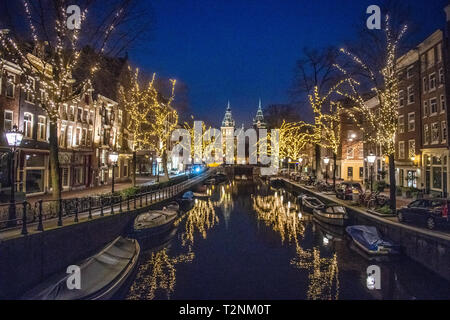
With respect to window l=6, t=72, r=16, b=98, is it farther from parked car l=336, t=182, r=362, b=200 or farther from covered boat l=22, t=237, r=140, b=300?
parked car l=336, t=182, r=362, b=200

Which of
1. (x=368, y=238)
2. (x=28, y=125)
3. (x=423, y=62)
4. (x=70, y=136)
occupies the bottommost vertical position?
(x=368, y=238)

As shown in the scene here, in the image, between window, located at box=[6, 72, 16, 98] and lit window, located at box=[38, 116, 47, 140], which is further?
lit window, located at box=[38, 116, 47, 140]

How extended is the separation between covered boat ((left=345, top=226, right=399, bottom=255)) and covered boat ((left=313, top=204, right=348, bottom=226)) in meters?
4.50

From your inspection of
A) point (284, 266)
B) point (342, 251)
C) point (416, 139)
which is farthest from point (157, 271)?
point (416, 139)

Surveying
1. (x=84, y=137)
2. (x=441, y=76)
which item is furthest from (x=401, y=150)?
(x=84, y=137)

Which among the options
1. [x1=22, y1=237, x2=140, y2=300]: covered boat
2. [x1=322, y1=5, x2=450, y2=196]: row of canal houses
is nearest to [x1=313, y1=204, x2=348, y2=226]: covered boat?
[x1=322, y1=5, x2=450, y2=196]: row of canal houses

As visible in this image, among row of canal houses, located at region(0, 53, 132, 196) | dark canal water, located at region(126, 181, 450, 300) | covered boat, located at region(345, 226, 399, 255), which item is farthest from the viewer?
row of canal houses, located at region(0, 53, 132, 196)

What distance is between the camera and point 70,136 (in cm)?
3425

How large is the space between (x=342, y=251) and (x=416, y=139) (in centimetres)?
2486

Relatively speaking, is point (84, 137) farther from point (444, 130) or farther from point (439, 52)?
point (439, 52)

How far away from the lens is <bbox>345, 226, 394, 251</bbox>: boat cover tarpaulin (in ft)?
56.0

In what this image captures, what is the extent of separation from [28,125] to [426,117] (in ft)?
135
